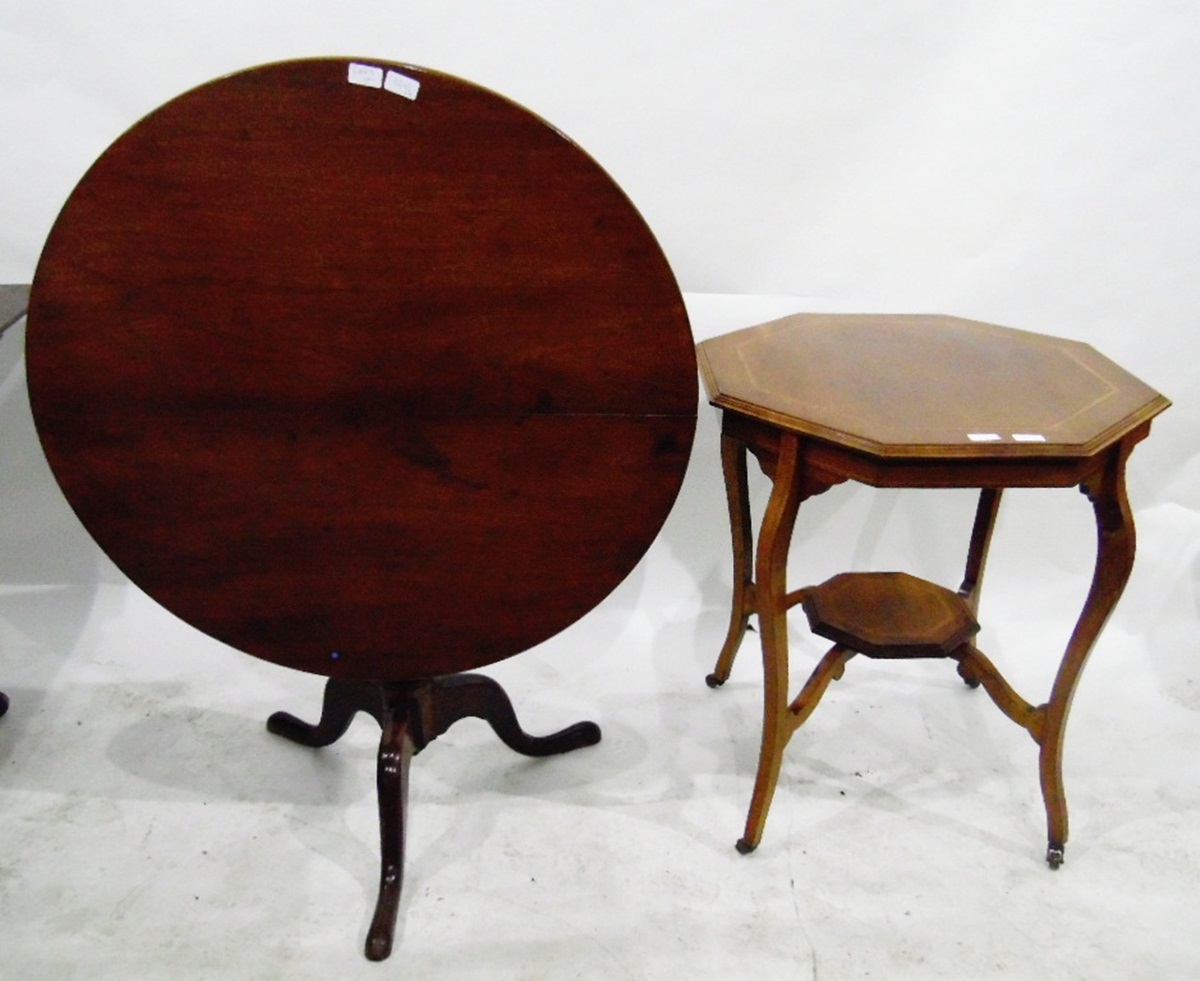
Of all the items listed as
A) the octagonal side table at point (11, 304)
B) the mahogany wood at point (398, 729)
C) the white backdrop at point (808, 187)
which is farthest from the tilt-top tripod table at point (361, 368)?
the white backdrop at point (808, 187)

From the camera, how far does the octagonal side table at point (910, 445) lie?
1.30 m

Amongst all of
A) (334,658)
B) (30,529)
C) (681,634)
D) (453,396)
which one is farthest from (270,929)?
(30,529)

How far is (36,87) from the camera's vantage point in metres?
1.88

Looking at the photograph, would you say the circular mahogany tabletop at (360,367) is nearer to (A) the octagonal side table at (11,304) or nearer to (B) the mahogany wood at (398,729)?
(B) the mahogany wood at (398,729)

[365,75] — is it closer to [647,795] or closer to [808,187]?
[808,187]

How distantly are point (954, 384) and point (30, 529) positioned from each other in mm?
2122

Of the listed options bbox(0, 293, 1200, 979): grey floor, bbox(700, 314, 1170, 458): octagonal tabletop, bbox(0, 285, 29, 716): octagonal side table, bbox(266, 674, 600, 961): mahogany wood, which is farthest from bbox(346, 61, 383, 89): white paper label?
bbox(0, 293, 1200, 979): grey floor

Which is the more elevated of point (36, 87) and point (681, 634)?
point (36, 87)

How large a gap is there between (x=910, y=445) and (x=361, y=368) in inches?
29.2

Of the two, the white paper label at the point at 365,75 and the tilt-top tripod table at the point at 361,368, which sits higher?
the white paper label at the point at 365,75

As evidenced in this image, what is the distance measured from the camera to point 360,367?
1.23 meters

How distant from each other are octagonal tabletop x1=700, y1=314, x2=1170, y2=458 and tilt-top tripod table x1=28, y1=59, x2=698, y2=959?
0.75ft

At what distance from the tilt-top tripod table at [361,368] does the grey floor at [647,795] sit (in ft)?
1.51

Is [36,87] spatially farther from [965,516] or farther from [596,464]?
[965,516]
